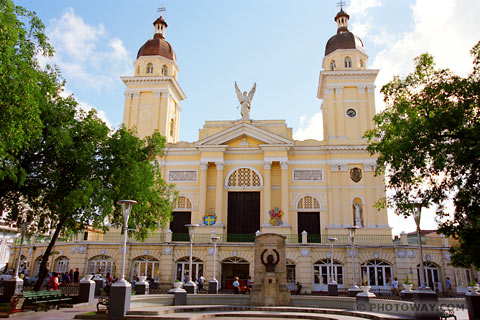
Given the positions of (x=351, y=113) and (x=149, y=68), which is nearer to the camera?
(x=351, y=113)

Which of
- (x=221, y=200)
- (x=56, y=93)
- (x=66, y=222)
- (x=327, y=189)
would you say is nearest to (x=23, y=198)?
(x=66, y=222)

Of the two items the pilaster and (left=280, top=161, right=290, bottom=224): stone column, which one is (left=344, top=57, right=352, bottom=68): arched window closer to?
(left=280, top=161, right=290, bottom=224): stone column

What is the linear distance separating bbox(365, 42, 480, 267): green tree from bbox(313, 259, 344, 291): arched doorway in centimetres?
1347

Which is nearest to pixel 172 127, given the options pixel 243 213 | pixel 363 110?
pixel 243 213

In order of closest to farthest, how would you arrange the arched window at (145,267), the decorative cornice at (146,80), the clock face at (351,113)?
the arched window at (145,267) → the clock face at (351,113) → the decorative cornice at (146,80)

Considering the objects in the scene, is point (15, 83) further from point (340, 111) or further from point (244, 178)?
point (340, 111)

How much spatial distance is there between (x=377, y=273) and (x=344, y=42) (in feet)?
72.9

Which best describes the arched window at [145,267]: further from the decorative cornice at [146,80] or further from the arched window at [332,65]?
the arched window at [332,65]

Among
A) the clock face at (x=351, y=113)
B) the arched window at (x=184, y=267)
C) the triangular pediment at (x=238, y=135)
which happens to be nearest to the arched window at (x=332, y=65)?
the clock face at (x=351, y=113)

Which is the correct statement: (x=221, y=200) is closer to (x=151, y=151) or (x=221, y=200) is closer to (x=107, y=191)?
(x=151, y=151)

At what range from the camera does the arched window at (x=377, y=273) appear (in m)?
29.6

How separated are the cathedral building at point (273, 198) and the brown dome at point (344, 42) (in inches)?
5.2

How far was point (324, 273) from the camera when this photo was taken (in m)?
30.2

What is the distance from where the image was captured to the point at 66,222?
18.8m
